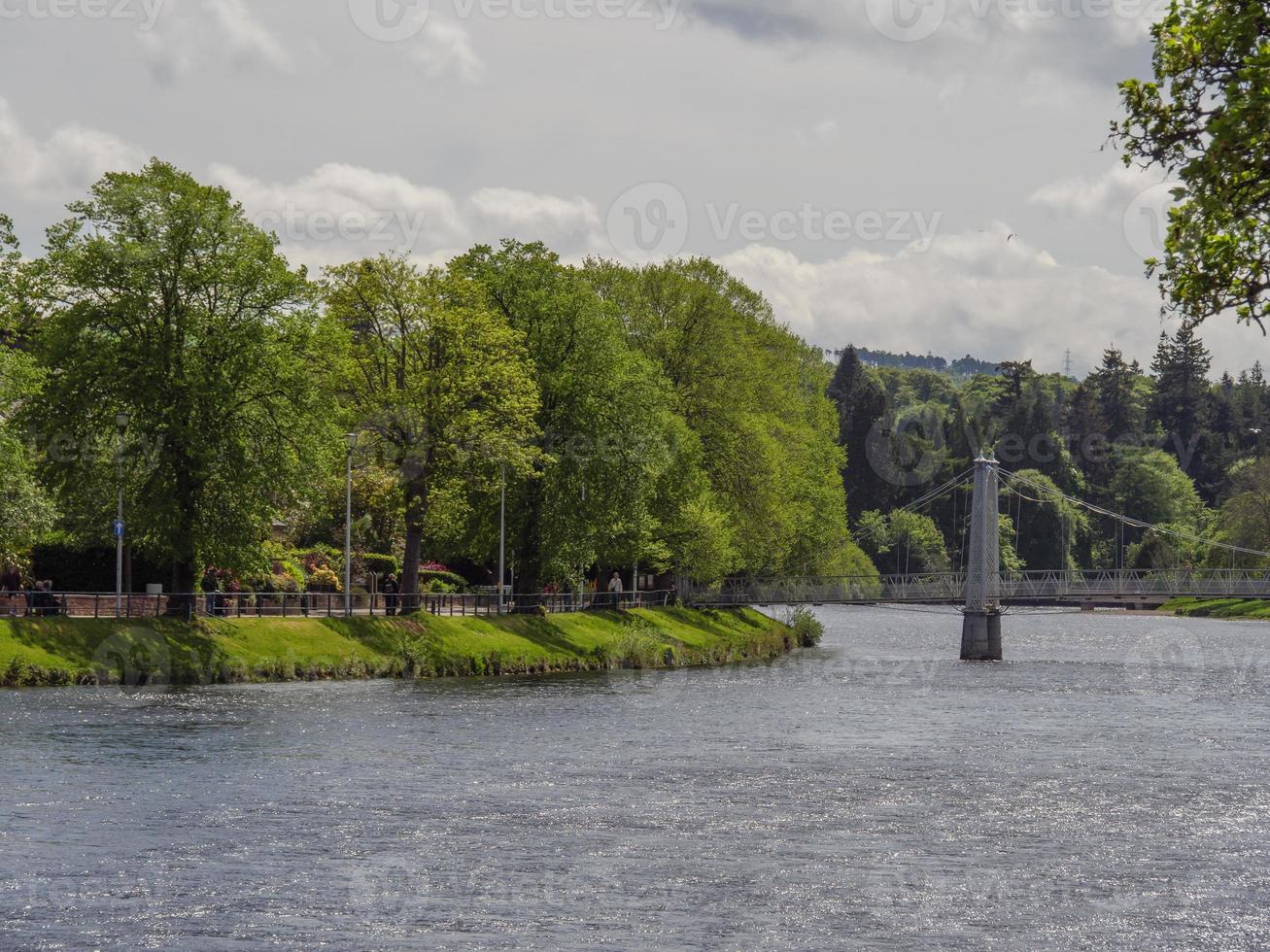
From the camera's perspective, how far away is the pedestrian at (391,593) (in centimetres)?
6172

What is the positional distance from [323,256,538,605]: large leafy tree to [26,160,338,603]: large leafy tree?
19.4 ft

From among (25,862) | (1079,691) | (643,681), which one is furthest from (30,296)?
(1079,691)

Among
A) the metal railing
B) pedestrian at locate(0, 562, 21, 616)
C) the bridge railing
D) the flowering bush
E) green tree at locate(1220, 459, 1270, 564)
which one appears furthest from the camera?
green tree at locate(1220, 459, 1270, 564)

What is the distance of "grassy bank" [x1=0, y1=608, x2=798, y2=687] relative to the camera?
154ft

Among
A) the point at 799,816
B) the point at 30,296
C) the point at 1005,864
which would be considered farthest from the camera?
the point at 30,296

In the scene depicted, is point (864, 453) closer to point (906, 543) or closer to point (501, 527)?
point (906, 543)

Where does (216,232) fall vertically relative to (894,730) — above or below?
above

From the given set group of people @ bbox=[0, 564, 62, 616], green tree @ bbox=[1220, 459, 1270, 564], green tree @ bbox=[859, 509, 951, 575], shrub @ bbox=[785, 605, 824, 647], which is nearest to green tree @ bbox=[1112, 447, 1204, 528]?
green tree @ bbox=[859, 509, 951, 575]

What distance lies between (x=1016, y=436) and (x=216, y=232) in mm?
146689

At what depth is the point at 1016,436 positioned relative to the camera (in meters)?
188

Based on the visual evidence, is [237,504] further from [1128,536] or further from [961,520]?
[1128,536]

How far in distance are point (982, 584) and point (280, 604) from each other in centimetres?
3830

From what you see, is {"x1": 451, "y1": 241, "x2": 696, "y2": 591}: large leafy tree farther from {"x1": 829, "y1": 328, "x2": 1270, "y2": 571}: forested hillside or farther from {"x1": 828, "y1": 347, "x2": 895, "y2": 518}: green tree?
{"x1": 828, "y1": 347, "x2": 895, "y2": 518}: green tree

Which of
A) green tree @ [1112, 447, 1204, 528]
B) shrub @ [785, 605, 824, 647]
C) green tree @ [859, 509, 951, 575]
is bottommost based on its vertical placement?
shrub @ [785, 605, 824, 647]
